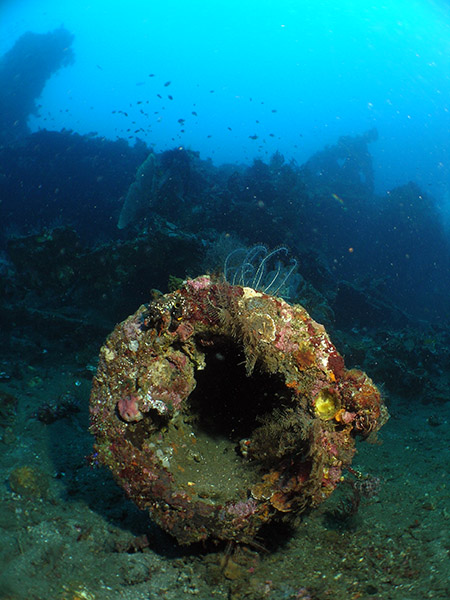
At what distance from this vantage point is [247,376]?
3.32 metres

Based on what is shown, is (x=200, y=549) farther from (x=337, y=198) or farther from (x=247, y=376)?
(x=337, y=198)

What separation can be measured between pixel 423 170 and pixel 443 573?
85033 mm

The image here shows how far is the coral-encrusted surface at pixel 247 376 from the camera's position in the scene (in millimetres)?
3123

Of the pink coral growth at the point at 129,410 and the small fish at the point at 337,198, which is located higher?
the small fish at the point at 337,198

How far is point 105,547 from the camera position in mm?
3463

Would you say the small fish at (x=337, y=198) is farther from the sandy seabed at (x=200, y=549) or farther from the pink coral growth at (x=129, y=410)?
the pink coral growth at (x=129, y=410)

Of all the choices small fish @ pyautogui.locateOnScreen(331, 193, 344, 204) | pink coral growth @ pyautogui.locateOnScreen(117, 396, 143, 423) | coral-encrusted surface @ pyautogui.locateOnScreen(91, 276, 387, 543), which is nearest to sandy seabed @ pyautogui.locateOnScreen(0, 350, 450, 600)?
coral-encrusted surface @ pyautogui.locateOnScreen(91, 276, 387, 543)

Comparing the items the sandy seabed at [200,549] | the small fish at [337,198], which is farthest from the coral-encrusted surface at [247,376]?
the small fish at [337,198]

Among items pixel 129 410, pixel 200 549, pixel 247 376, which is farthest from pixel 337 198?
pixel 200 549

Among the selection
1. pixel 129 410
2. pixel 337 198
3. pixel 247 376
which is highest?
pixel 247 376

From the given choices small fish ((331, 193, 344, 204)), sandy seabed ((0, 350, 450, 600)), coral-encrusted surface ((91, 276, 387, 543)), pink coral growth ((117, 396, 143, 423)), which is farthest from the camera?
small fish ((331, 193, 344, 204))

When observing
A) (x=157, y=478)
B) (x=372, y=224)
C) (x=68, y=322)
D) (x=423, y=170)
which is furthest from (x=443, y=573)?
(x=423, y=170)

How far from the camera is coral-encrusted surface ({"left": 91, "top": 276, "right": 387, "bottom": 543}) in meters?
3.12

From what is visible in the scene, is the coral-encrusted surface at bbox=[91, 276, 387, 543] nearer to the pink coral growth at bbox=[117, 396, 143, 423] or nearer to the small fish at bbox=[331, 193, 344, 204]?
the pink coral growth at bbox=[117, 396, 143, 423]
